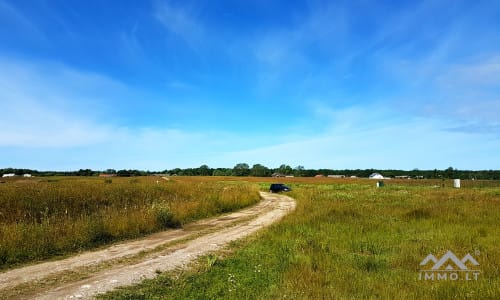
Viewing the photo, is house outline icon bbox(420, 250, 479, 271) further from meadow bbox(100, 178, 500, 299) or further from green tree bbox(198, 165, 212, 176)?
green tree bbox(198, 165, 212, 176)

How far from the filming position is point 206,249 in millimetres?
10969

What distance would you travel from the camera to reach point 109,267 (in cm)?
866

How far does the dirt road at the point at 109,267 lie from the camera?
680cm

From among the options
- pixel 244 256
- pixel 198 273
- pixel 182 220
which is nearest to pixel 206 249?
pixel 244 256

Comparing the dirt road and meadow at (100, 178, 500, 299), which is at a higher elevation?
meadow at (100, 178, 500, 299)

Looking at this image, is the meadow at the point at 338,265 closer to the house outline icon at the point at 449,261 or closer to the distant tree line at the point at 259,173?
the house outline icon at the point at 449,261

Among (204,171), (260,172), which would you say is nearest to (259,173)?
(260,172)

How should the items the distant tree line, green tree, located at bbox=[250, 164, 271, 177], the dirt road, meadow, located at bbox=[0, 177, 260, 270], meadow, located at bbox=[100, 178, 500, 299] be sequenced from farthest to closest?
green tree, located at bbox=[250, 164, 271, 177]
the distant tree line
meadow, located at bbox=[0, 177, 260, 270]
the dirt road
meadow, located at bbox=[100, 178, 500, 299]

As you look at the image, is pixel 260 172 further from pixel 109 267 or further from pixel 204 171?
pixel 109 267

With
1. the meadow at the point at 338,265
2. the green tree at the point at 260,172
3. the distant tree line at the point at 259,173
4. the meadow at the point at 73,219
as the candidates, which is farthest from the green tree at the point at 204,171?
the meadow at the point at 338,265

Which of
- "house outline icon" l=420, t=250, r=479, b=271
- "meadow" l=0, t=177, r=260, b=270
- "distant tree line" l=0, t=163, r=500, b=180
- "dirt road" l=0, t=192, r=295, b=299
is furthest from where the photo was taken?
"distant tree line" l=0, t=163, r=500, b=180

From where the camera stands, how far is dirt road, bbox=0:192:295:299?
6.80m

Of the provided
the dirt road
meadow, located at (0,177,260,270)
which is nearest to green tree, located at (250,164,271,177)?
meadow, located at (0,177,260,270)

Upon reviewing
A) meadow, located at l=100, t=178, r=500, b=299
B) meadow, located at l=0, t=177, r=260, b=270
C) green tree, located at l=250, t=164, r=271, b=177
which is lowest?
meadow, located at l=100, t=178, r=500, b=299
